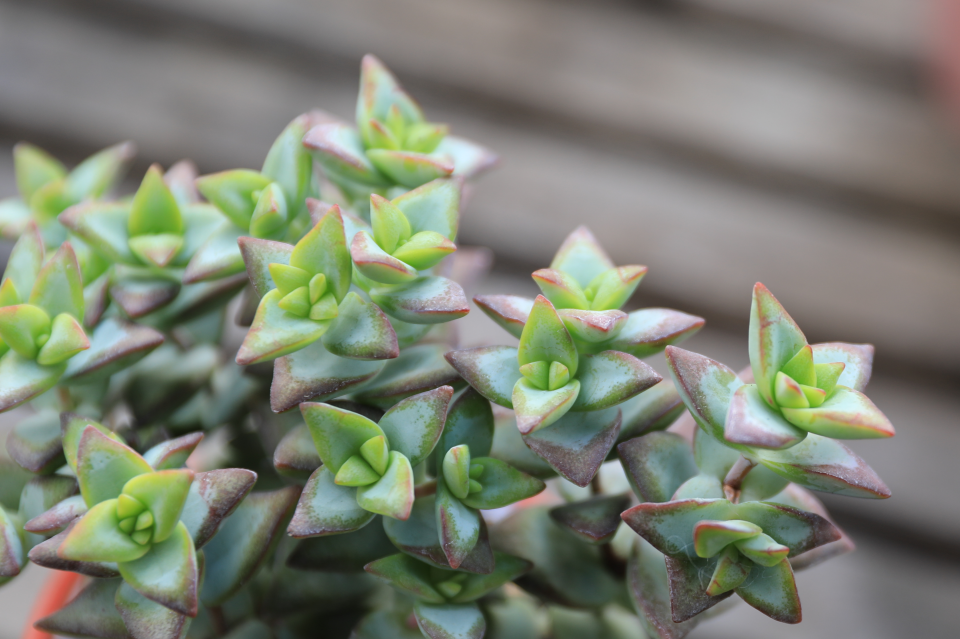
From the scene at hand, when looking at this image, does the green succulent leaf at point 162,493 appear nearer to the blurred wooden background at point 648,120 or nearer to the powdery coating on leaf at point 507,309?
the powdery coating on leaf at point 507,309

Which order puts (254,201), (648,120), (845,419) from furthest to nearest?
1. (648,120)
2. (254,201)
3. (845,419)

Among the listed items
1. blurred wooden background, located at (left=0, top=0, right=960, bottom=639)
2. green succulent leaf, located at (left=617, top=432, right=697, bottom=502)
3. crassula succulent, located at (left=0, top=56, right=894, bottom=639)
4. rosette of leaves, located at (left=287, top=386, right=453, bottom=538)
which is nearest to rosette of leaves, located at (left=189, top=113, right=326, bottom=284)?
crassula succulent, located at (left=0, top=56, right=894, bottom=639)

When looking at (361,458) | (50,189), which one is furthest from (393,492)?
(50,189)

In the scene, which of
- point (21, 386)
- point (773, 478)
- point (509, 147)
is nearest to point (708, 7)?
point (509, 147)

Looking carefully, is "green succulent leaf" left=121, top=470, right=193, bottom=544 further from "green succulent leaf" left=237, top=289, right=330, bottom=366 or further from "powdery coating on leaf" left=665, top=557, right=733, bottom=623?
"powdery coating on leaf" left=665, top=557, right=733, bottom=623

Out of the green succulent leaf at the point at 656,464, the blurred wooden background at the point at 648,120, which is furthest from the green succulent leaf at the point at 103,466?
the blurred wooden background at the point at 648,120

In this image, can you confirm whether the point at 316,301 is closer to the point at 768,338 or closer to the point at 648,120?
the point at 768,338

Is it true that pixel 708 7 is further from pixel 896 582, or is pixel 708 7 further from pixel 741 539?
pixel 741 539
